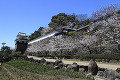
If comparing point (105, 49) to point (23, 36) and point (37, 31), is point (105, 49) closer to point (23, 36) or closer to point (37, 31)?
point (23, 36)

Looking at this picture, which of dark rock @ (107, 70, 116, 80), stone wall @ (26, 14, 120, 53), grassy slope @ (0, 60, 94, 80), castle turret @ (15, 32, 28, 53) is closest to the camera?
dark rock @ (107, 70, 116, 80)

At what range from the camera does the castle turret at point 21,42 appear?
5748 centimetres

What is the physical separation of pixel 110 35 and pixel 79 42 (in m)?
9.70

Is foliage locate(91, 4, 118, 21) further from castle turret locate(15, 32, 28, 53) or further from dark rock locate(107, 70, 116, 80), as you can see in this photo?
castle turret locate(15, 32, 28, 53)

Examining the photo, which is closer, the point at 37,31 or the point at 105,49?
the point at 105,49

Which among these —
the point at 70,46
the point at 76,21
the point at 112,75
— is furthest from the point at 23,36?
the point at 112,75

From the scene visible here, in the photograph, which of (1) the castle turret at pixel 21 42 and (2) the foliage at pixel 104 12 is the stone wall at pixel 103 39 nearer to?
(2) the foliage at pixel 104 12

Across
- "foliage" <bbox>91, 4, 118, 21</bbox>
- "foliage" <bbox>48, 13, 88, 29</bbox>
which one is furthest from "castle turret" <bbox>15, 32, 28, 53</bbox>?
"foliage" <bbox>91, 4, 118, 21</bbox>

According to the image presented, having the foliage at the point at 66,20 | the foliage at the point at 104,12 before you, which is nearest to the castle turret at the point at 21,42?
the foliage at the point at 66,20

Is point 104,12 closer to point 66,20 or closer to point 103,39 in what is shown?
point 103,39

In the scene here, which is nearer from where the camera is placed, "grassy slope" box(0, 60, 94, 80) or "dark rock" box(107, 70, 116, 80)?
"dark rock" box(107, 70, 116, 80)

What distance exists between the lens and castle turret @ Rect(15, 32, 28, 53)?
57.5 m

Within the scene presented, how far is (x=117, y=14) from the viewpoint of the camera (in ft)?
60.2

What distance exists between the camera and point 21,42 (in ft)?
194
